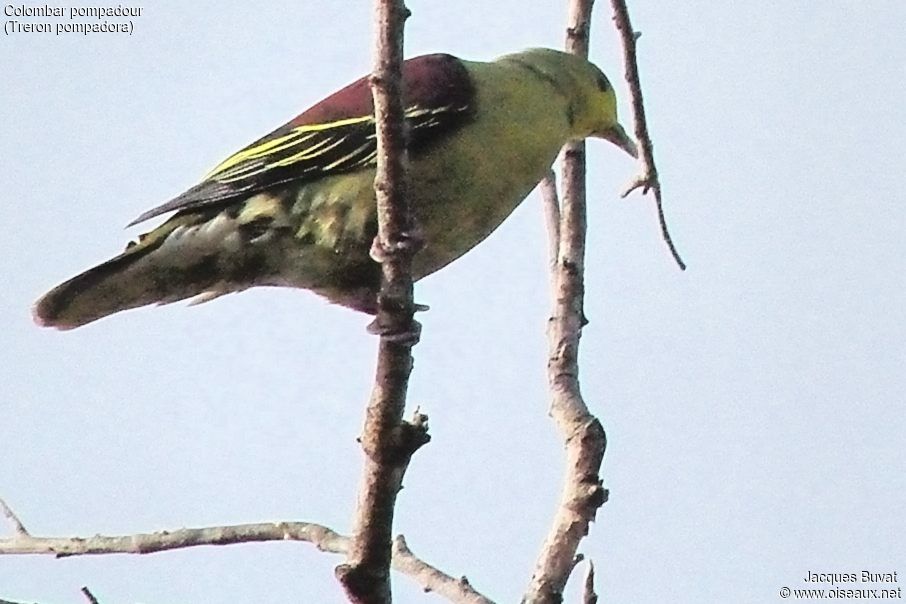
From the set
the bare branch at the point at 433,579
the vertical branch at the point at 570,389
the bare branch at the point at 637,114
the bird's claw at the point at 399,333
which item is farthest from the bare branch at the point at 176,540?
the bare branch at the point at 637,114

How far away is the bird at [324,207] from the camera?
400cm

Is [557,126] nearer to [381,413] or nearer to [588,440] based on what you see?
[588,440]

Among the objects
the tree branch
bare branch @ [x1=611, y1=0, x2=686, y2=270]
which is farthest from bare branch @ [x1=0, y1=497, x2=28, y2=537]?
bare branch @ [x1=611, y1=0, x2=686, y2=270]

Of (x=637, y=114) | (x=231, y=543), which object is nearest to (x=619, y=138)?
(x=637, y=114)

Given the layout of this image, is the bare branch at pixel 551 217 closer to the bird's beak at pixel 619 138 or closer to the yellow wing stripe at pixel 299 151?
the yellow wing stripe at pixel 299 151

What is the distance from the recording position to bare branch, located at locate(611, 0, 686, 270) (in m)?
4.17

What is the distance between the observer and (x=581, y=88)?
5172 millimetres

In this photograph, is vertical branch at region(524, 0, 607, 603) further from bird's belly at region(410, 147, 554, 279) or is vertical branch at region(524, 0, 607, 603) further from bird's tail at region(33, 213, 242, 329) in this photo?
bird's tail at region(33, 213, 242, 329)

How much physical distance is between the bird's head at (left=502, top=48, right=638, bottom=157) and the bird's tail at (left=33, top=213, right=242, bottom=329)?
1.61m

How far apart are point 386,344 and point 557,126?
79.3 inches

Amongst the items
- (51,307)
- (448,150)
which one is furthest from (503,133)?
(51,307)

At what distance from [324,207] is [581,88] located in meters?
1.57

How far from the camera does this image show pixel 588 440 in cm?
348

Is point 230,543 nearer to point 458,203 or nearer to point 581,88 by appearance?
point 458,203
